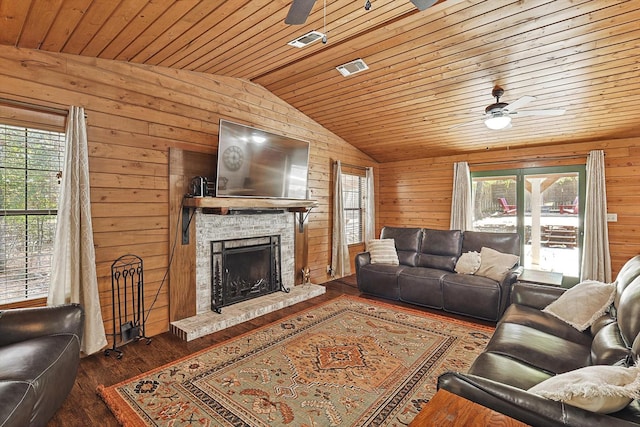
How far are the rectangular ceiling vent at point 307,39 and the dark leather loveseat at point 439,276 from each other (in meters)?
3.05

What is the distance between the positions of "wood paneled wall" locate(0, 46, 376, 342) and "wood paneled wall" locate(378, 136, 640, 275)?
382cm

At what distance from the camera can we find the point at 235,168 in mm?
3805

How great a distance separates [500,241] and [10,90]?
5.38 meters

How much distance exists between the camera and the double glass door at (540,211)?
5.08m

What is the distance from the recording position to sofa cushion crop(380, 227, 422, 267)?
502 centimetres

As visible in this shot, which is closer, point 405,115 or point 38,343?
point 38,343

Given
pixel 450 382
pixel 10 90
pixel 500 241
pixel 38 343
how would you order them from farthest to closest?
pixel 500 241 < pixel 10 90 < pixel 38 343 < pixel 450 382

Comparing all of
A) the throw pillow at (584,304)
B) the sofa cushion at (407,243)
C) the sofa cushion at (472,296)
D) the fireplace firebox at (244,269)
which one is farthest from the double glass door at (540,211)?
the fireplace firebox at (244,269)

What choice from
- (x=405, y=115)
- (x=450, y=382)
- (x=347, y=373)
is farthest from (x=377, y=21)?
(x=347, y=373)

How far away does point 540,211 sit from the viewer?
5375 mm

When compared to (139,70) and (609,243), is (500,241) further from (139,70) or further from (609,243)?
(139,70)

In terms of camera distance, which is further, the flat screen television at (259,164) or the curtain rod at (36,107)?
the flat screen television at (259,164)

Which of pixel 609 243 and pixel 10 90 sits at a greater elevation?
pixel 10 90

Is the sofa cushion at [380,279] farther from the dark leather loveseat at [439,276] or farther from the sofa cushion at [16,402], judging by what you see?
the sofa cushion at [16,402]
